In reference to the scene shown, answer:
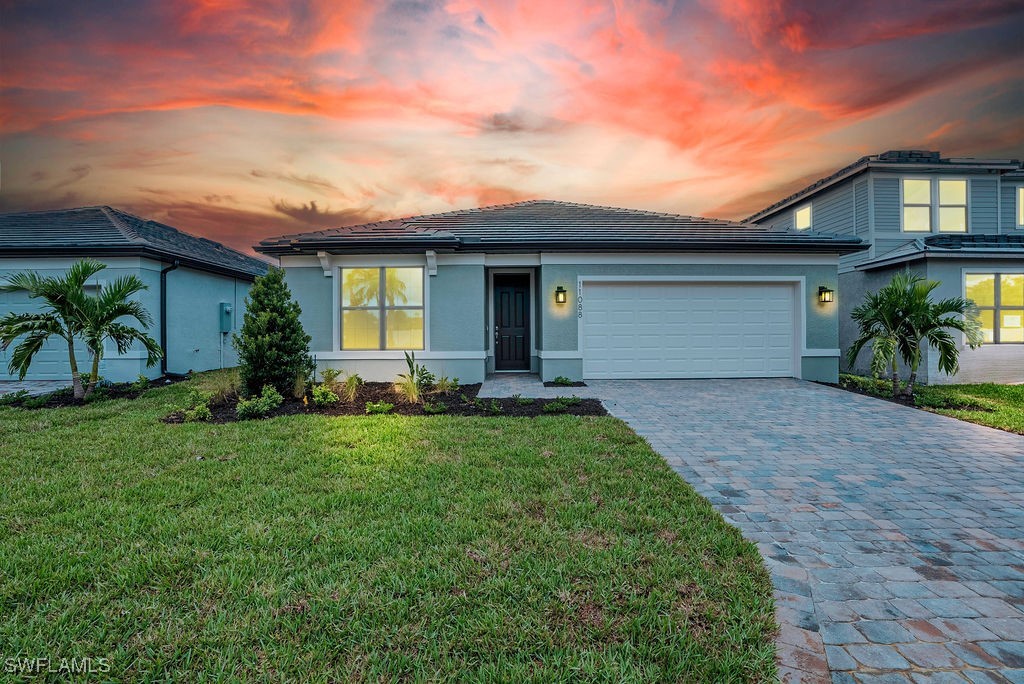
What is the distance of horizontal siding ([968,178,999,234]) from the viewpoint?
1226 cm

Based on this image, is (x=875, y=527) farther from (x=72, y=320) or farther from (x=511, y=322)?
(x=72, y=320)

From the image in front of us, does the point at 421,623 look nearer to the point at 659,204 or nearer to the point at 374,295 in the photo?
the point at 374,295

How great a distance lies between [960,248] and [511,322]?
10864 mm

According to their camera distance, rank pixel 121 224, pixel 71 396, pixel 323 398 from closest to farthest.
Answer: pixel 323 398
pixel 71 396
pixel 121 224

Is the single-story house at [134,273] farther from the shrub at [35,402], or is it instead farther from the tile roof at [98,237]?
the shrub at [35,402]

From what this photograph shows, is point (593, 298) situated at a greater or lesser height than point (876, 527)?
greater

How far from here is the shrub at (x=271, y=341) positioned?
22.1 feet

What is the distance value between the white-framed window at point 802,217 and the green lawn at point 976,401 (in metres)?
7.59

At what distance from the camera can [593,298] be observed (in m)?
Result: 9.45

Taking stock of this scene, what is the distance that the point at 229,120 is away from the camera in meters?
10.5

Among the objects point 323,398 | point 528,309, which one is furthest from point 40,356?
point 528,309

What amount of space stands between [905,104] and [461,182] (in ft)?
43.0

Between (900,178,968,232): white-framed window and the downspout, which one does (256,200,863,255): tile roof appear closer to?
the downspout

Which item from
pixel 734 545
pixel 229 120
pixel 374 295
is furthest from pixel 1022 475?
pixel 229 120
